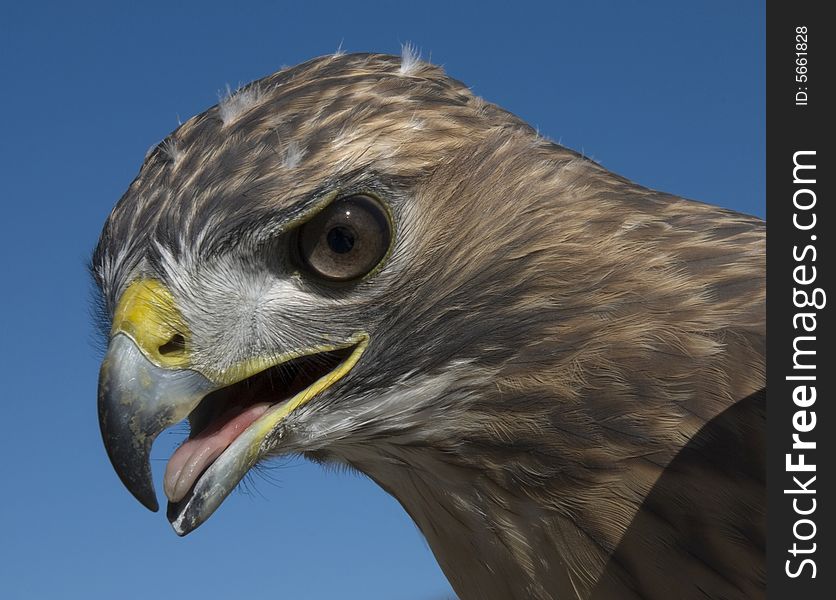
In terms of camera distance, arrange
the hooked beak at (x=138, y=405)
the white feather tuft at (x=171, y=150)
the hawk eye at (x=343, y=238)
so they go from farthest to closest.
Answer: the white feather tuft at (x=171, y=150), the hawk eye at (x=343, y=238), the hooked beak at (x=138, y=405)

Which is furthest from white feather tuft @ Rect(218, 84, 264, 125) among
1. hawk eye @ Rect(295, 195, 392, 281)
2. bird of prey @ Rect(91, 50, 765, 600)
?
hawk eye @ Rect(295, 195, 392, 281)

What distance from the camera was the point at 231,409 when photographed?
130 inches

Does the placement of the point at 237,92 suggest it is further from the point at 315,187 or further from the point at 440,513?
the point at 440,513

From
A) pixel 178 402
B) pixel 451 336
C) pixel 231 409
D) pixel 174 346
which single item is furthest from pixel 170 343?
pixel 451 336

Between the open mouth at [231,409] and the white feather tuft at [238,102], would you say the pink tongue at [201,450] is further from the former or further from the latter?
the white feather tuft at [238,102]

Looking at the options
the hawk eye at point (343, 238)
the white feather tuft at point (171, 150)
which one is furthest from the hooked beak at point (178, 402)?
the white feather tuft at point (171, 150)

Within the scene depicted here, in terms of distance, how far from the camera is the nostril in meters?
3.13

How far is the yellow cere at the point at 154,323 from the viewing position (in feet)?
10.2

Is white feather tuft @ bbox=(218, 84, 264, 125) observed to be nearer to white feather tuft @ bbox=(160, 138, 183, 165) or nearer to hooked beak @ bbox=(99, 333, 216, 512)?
white feather tuft @ bbox=(160, 138, 183, 165)

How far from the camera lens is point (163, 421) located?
3041 millimetres

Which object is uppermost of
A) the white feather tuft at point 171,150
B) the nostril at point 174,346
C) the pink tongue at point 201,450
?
the white feather tuft at point 171,150

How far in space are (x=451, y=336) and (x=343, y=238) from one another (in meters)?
0.42

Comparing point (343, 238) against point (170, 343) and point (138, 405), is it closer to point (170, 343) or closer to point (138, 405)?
point (170, 343)

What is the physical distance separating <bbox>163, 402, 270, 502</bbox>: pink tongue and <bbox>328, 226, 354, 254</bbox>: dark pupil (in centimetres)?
49
